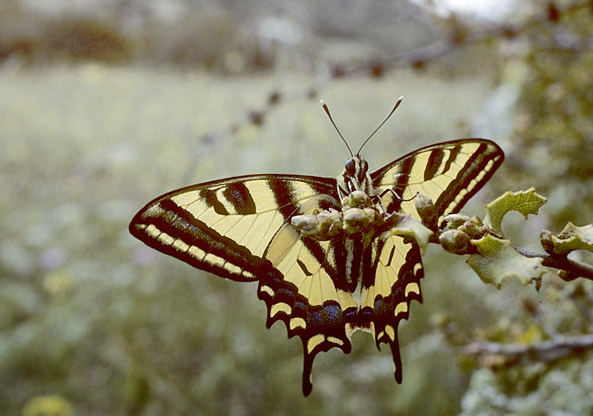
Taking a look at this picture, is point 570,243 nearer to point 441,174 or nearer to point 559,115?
point 441,174

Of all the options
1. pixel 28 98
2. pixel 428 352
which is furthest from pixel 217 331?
pixel 28 98

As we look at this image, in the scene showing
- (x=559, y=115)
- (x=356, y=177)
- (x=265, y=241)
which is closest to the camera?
(x=356, y=177)

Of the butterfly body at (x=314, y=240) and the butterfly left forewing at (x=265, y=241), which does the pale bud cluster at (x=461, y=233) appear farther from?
the butterfly left forewing at (x=265, y=241)

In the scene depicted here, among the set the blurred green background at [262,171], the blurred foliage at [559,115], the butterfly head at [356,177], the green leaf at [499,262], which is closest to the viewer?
the green leaf at [499,262]

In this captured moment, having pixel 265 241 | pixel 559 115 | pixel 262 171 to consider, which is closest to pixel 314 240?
pixel 265 241

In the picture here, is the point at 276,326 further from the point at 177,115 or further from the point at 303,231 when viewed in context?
the point at 177,115

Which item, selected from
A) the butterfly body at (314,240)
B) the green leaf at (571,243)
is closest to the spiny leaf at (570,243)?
the green leaf at (571,243)
